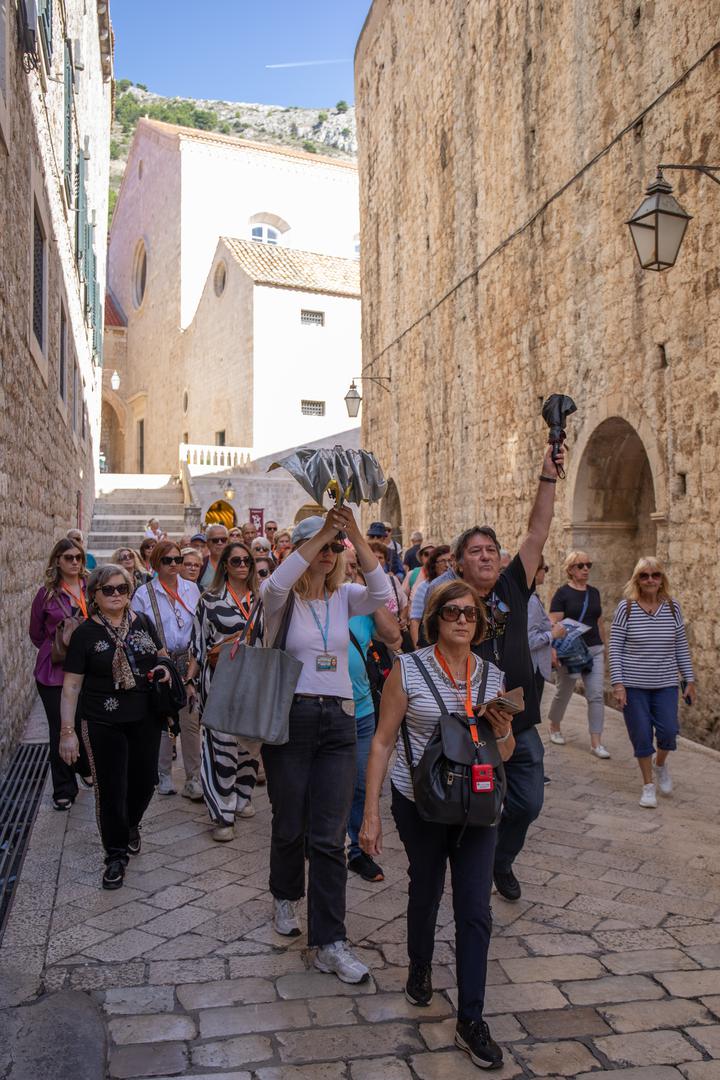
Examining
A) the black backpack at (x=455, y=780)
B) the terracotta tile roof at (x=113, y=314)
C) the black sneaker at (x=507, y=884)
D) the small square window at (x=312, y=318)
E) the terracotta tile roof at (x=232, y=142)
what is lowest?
the black sneaker at (x=507, y=884)

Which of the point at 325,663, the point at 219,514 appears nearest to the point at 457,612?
the point at 325,663

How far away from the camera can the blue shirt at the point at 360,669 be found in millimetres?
4645

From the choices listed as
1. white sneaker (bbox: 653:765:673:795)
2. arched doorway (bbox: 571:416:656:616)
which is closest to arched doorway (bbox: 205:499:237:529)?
arched doorway (bbox: 571:416:656:616)

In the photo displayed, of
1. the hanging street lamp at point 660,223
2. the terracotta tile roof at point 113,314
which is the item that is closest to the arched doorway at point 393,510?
the hanging street lamp at point 660,223

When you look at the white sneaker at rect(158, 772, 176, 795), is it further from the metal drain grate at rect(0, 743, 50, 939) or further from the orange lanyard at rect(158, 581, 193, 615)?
the orange lanyard at rect(158, 581, 193, 615)

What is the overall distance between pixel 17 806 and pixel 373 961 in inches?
124

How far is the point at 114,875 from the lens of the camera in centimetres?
446

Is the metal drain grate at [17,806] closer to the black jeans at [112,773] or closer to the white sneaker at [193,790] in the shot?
the black jeans at [112,773]

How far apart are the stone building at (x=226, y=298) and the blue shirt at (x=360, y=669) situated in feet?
75.0

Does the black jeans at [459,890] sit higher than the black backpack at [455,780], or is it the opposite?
the black backpack at [455,780]

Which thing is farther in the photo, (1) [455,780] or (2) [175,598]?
(2) [175,598]

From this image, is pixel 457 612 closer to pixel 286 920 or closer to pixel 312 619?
pixel 312 619

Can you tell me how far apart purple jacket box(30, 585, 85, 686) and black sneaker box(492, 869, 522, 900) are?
3176mm

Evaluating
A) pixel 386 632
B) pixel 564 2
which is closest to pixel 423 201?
pixel 564 2
